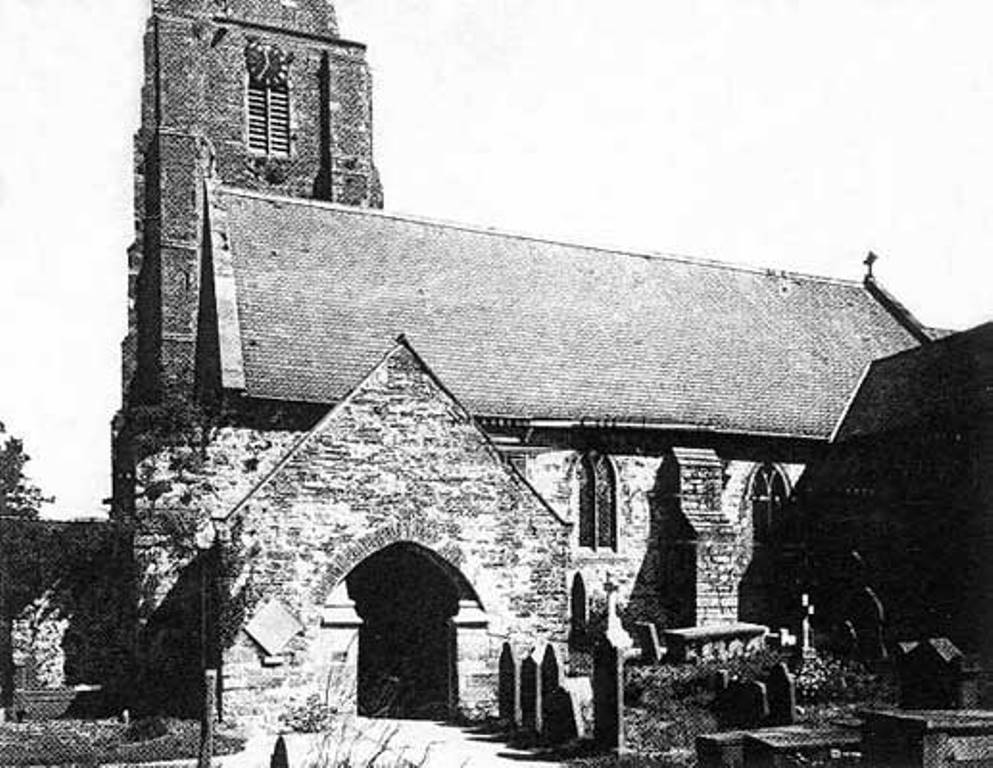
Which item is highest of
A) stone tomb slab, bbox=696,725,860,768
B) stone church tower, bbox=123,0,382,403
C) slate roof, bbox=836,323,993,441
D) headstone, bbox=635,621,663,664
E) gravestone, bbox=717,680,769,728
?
stone church tower, bbox=123,0,382,403

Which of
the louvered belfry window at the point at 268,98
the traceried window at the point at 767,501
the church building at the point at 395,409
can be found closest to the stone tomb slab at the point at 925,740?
the church building at the point at 395,409

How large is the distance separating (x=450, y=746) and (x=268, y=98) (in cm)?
2668

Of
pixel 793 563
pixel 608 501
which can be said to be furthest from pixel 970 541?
pixel 608 501

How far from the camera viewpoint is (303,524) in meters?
17.8

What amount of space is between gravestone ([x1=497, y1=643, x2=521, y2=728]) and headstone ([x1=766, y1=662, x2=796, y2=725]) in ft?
14.5

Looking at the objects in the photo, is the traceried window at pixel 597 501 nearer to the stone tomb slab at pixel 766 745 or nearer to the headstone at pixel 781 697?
the headstone at pixel 781 697

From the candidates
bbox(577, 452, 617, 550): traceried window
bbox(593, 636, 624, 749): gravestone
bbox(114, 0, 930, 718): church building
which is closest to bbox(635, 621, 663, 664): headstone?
bbox(114, 0, 930, 718): church building

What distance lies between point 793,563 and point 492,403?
8952mm

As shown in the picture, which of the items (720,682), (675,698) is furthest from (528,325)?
(720,682)

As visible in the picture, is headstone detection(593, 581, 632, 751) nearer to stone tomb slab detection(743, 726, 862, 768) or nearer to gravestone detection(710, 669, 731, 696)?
gravestone detection(710, 669, 731, 696)

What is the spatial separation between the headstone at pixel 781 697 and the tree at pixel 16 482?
60.9 feet

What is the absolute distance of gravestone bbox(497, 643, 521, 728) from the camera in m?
17.0

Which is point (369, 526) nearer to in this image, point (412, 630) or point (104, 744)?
point (412, 630)

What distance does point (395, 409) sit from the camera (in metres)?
18.7
